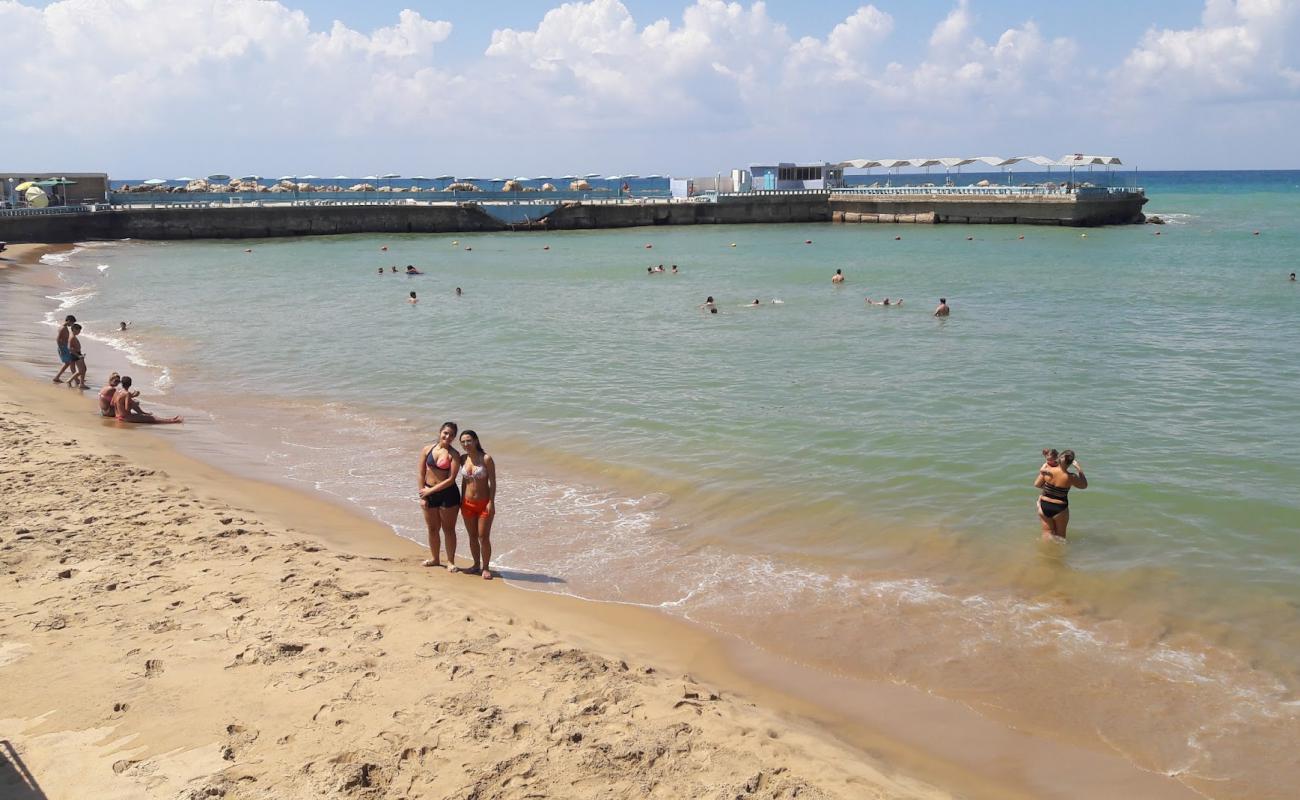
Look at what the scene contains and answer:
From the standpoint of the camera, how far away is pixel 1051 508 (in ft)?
33.2

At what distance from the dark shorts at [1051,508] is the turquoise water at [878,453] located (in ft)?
1.05

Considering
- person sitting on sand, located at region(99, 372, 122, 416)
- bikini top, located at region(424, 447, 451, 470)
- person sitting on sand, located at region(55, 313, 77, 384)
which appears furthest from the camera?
person sitting on sand, located at region(55, 313, 77, 384)

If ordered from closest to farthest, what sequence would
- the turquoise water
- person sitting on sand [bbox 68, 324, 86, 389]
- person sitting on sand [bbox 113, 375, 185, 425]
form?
the turquoise water → person sitting on sand [bbox 113, 375, 185, 425] → person sitting on sand [bbox 68, 324, 86, 389]

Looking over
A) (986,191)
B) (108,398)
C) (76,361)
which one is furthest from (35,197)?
(986,191)

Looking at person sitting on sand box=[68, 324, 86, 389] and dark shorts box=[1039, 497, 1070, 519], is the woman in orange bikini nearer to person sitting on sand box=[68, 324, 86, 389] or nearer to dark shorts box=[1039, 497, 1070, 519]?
dark shorts box=[1039, 497, 1070, 519]

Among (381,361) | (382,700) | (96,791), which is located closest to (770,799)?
(382,700)

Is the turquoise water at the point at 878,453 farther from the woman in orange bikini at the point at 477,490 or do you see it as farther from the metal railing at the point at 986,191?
the metal railing at the point at 986,191

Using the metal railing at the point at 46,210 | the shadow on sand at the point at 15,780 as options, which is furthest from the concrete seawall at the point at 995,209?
the shadow on sand at the point at 15,780

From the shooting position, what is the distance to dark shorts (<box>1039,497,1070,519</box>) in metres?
10.1

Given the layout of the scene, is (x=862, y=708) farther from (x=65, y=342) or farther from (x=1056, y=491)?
(x=65, y=342)

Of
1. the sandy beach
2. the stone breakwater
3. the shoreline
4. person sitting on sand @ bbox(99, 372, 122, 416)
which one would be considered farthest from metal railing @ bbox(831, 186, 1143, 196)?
the sandy beach

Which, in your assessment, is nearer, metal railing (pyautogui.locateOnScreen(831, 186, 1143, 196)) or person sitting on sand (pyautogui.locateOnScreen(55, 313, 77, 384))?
person sitting on sand (pyautogui.locateOnScreen(55, 313, 77, 384))

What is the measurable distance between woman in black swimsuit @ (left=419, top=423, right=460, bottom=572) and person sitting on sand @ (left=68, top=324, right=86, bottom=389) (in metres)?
11.9

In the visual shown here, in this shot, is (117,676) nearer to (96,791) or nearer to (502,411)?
(96,791)
